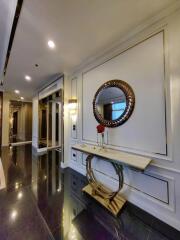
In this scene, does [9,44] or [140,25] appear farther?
[9,44]

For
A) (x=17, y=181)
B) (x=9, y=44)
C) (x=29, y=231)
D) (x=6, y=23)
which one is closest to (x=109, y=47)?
(x=6, y=23)

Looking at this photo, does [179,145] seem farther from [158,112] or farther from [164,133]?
[158,112]

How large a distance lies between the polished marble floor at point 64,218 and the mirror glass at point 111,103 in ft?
5.45

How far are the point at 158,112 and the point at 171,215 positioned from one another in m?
1.46

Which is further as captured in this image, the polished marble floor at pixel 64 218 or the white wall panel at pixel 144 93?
the white wall panel at pixel 144 93

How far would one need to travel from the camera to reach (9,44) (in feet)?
8.43

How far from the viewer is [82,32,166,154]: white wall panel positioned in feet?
6.09

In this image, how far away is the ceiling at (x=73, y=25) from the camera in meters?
1.67

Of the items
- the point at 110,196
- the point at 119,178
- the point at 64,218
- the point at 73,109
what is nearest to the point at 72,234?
the point at 64,218

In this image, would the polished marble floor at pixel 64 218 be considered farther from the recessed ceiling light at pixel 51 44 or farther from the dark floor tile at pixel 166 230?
the recessed ceiling light at pixel 51 44

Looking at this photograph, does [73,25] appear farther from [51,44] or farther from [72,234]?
[72,234]

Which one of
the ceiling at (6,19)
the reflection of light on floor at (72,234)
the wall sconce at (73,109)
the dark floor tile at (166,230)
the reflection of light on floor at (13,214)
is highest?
the ceiling at (6,19)

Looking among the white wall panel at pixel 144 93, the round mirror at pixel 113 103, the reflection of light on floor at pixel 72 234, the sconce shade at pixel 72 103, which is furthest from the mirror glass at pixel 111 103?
the reflection of light on floor at pixel 72 234

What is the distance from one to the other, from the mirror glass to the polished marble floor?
1.66 meters
